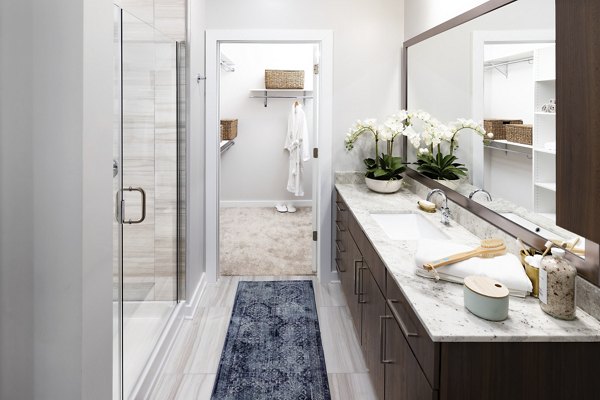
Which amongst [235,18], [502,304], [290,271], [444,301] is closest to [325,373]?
[444,301]

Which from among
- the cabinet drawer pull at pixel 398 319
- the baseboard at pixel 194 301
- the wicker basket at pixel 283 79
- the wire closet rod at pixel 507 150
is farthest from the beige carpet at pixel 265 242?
the cabinet drawer pull at pixel 398 319

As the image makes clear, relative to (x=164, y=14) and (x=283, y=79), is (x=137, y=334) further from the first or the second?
(x=283, y=79)

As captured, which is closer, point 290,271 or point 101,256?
point 101,256

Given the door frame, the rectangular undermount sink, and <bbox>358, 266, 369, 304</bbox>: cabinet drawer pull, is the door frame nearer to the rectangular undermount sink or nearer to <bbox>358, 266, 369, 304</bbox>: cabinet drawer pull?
the rectangular undermount sink

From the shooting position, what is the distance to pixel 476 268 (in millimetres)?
1483

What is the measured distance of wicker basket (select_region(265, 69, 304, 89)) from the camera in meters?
6.05

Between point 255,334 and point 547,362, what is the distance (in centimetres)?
189

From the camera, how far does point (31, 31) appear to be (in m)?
1.25

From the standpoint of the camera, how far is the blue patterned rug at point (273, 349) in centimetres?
217

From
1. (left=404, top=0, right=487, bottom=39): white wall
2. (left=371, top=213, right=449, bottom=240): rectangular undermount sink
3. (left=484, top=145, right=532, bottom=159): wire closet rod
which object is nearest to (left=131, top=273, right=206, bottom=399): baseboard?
(left=371, top=213, right=449, bottom=240): rectangular undermount sink

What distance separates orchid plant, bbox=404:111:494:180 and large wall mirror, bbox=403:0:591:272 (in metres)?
0.04

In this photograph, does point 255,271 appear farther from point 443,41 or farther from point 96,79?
point 96,79

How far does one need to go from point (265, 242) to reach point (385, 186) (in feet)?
6.75

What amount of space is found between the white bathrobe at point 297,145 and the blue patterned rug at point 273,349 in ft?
9.68
